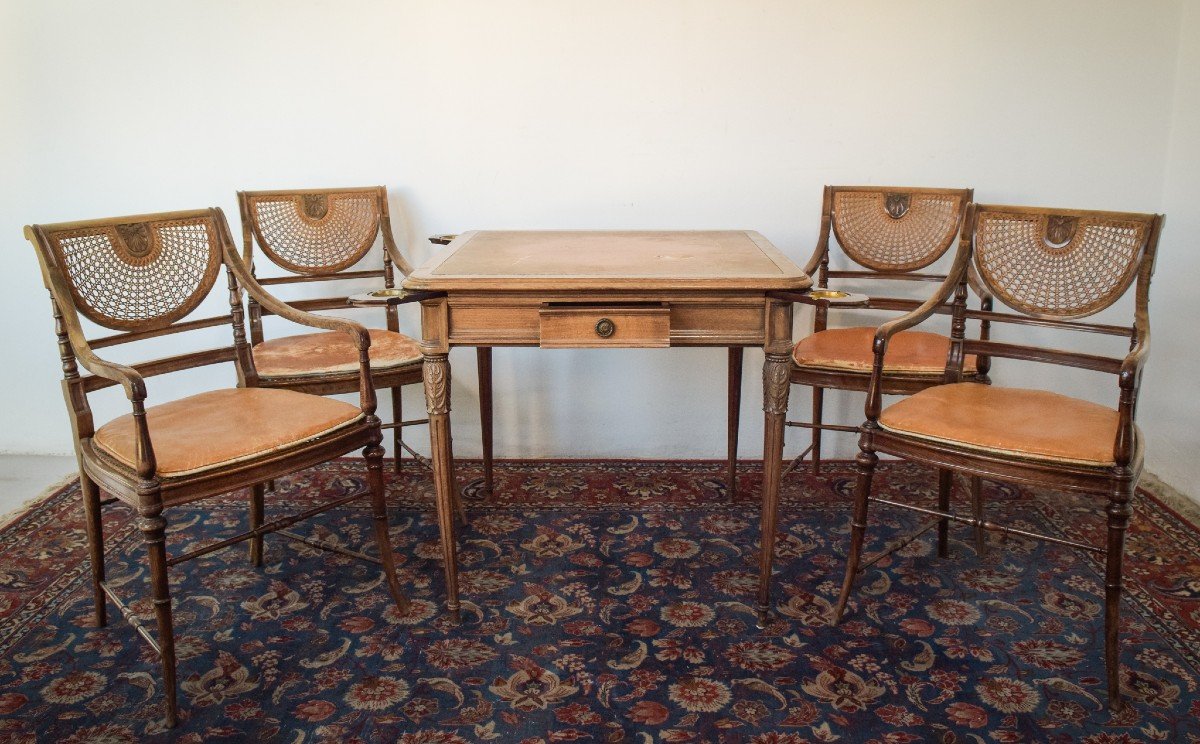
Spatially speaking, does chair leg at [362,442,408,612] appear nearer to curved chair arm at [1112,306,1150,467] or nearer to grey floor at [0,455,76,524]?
grey floor at [0,455,76,524]

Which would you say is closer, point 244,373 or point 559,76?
point 244,373

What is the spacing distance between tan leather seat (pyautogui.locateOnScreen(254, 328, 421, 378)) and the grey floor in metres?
1.16

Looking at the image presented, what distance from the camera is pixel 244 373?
9.78ft

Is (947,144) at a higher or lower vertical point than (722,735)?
higher

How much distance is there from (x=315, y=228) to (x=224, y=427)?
128 centimetres

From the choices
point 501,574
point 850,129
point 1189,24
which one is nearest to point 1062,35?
point 1189,24

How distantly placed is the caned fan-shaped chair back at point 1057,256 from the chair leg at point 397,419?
208 cm

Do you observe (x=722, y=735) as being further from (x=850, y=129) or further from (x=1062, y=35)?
(x=1062, y=35)

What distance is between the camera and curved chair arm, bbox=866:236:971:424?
2.58 metres

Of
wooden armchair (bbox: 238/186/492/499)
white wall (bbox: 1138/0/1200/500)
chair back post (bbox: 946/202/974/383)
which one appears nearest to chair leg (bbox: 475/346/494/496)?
wooden armchair (bbox: 238/186/492/499)

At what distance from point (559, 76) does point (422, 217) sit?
0.77 meters

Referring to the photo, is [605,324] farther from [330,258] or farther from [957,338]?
[330,258]

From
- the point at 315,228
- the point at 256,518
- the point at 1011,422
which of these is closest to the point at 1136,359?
the point at 1011,422

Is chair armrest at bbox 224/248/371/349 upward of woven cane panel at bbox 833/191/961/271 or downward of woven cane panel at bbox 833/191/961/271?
downward
